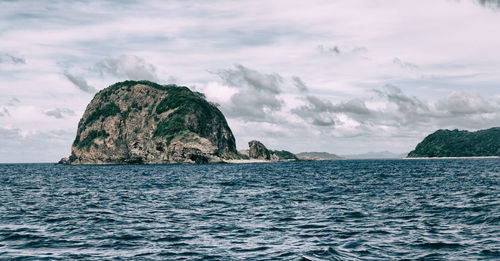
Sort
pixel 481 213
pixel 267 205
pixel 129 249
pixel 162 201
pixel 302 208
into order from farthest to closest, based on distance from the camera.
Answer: pixel 162 201
pixel 267 205
pixel 302 208
pixel 481 213
pixel 129 249

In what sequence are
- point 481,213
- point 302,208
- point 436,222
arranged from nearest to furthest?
point 436,222
point 481,213
point 302,208

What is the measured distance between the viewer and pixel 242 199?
42.6 m

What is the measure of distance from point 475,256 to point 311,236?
810cm

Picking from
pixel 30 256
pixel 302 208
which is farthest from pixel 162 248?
pixel 302 208

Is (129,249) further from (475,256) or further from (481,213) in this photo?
(481,213)

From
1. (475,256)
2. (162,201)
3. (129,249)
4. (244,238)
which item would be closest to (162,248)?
(129,249)

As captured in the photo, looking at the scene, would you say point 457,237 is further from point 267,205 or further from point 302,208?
point 267,205

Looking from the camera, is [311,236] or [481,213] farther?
[481,213]

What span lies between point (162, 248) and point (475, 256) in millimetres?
14552

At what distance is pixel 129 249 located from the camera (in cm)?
1991

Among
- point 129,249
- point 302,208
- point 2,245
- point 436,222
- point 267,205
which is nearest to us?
point 129,249

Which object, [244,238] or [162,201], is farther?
[162,201]

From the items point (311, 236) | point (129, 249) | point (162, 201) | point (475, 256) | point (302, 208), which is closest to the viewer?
point (475, 256)

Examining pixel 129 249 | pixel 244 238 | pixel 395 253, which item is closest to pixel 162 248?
pixel 129 249
